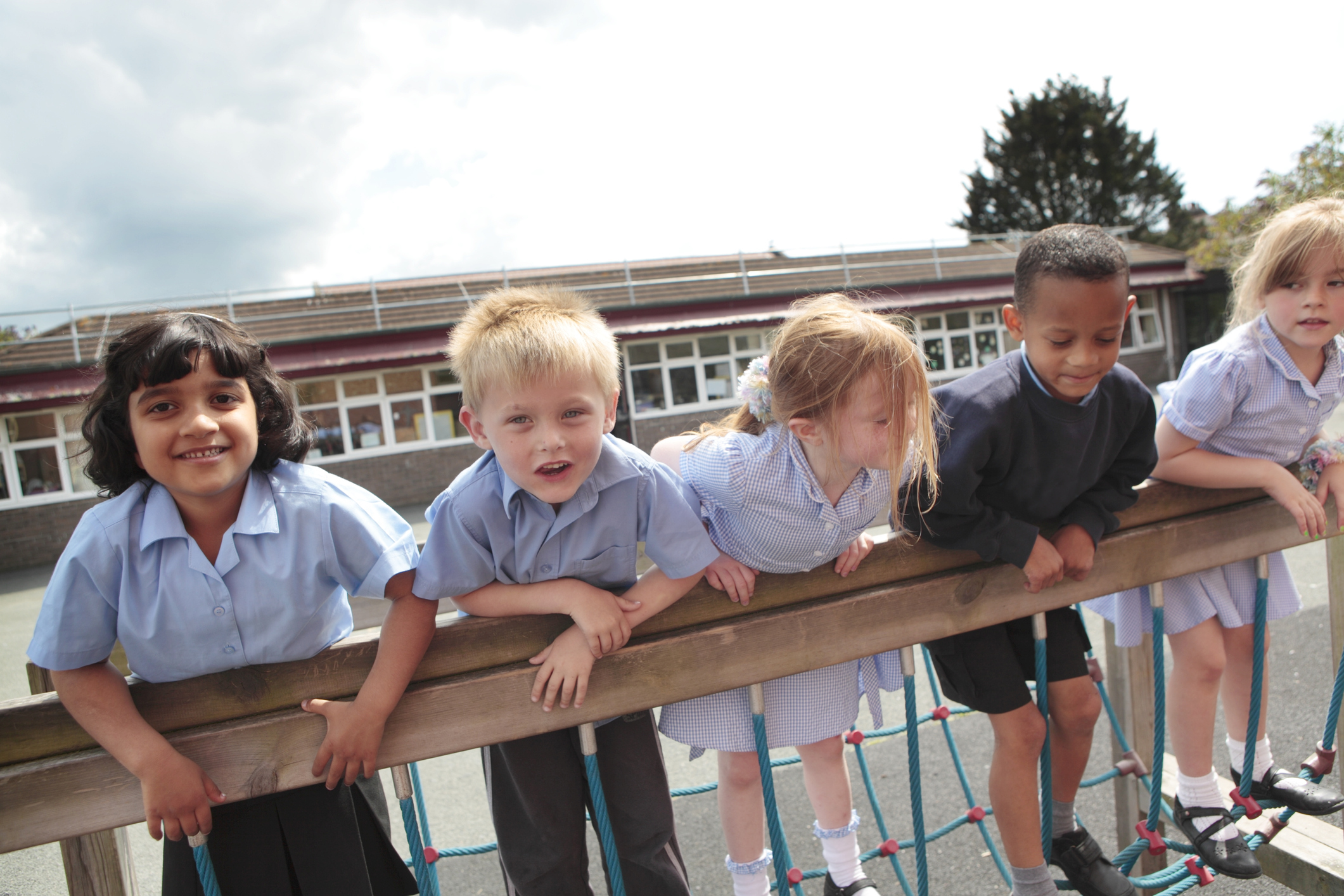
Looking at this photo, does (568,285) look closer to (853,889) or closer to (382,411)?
(382,411)

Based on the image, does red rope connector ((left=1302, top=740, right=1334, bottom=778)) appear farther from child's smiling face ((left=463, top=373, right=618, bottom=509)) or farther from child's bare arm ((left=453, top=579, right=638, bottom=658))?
child's smiling face ((left=463, top=373, right=618, bottom=509))

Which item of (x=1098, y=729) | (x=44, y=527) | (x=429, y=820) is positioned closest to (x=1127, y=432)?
(x=1098, y=729)

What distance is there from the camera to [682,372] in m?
19.0

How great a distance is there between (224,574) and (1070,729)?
1.90 metres

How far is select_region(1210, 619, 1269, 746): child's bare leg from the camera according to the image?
2146 mm

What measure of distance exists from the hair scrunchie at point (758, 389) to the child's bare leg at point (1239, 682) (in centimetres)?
143

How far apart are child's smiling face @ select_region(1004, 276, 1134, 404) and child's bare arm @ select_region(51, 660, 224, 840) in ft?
5.85

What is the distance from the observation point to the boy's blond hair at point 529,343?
1.37 metres

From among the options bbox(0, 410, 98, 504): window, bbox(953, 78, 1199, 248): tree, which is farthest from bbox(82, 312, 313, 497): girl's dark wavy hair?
bbox(953, 78, 1199, 248): tree

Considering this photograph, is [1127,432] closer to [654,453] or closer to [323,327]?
[654,453]

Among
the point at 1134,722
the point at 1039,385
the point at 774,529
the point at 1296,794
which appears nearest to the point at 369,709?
the point at 774,529

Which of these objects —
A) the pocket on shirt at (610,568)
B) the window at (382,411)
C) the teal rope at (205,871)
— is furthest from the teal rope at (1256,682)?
the window at (382,411)

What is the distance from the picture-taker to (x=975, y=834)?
3016mm

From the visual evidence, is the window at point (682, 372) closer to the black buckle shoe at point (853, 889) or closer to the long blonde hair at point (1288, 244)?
the long blonde hair at point (1288, 244)
